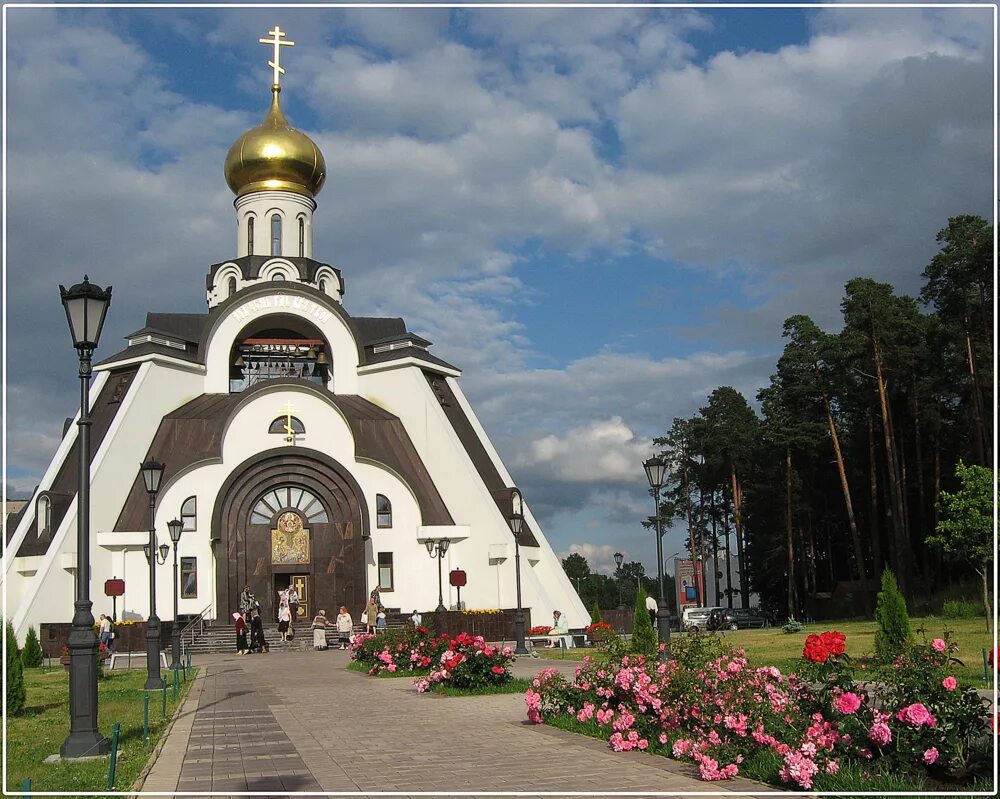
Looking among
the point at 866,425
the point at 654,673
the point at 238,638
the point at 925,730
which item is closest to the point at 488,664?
the point at 654,673

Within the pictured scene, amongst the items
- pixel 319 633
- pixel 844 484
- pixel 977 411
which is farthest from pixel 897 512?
pixel 319 633

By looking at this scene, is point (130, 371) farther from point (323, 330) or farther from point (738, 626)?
point (738, 626)

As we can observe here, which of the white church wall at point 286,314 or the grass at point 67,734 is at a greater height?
the white church wall at point 286,314

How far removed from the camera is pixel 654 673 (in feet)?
31.0

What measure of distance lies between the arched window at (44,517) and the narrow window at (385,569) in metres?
10.2

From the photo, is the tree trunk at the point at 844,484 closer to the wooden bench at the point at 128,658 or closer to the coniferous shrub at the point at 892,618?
the wooden bench at the point at 128,658

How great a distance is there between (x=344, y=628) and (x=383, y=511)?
545 centimetres

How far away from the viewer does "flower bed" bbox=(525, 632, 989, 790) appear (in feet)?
21.9

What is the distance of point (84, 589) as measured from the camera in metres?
9.81

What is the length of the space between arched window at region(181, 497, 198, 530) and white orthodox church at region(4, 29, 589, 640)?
0.04m

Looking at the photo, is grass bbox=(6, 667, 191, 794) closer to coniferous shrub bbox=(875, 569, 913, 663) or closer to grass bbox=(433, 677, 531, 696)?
grass bbox=(433, 677, 531, 696)

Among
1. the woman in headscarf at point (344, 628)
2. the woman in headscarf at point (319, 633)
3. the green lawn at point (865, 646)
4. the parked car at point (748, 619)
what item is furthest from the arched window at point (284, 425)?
the parked car at point (748, 619)

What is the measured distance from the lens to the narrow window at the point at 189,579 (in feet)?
106

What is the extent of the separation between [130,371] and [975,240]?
91.4ft
